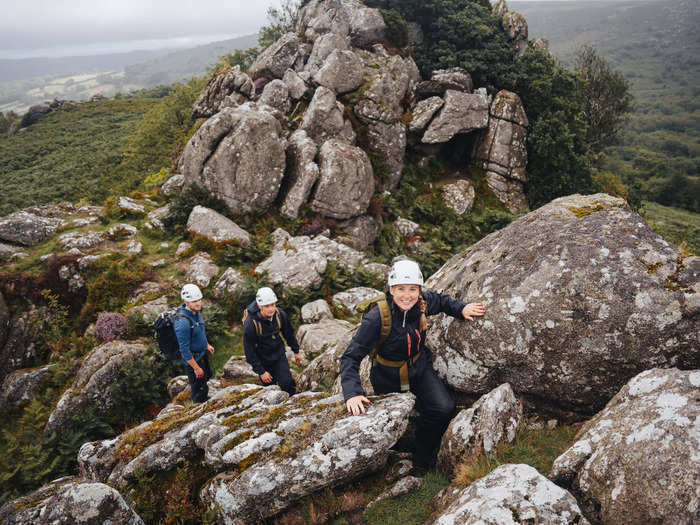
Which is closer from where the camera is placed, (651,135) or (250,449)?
(250,449)

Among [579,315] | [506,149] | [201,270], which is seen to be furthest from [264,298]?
[506,149]

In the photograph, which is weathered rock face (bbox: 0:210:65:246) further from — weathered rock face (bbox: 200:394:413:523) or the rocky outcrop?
weathered rock face (bbox: 200:394:413:523)

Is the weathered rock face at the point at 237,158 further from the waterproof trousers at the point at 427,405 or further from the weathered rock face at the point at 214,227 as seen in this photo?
the waterproof trousers at the point at 427,405

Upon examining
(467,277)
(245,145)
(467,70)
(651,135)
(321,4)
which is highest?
(321,4)

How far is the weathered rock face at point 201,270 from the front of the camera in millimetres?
16719

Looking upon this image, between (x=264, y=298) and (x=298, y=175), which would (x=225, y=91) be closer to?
(x=298, y=175)

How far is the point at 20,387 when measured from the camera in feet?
40.6

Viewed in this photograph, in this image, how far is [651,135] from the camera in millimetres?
166125

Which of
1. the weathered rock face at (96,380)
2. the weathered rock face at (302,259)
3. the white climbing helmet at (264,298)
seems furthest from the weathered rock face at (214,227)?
the white climbing helmet at (264,298)

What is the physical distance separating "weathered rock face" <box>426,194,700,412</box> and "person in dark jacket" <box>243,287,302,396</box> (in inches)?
165

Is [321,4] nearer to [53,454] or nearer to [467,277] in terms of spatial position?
[467,277]

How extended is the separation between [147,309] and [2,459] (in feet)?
20.2

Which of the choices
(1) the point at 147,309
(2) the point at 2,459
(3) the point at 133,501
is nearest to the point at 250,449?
(3) the point at 133,501

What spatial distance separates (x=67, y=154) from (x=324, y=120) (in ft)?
154
